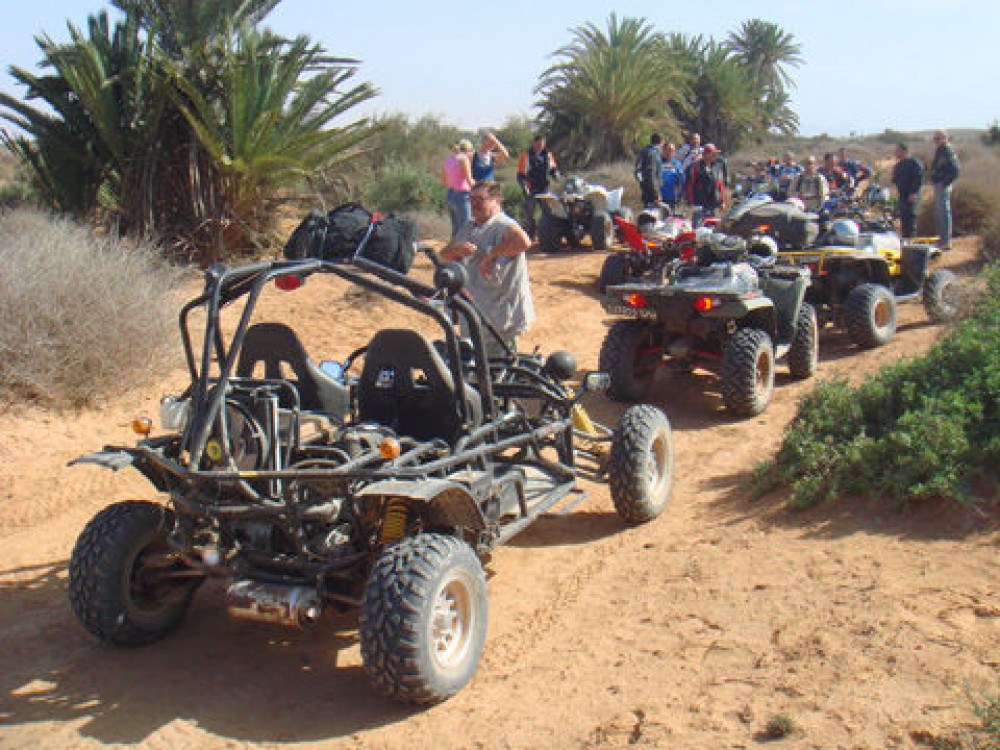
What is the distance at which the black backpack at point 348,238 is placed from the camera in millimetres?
5559

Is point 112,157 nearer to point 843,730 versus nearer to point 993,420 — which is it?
point 993,420

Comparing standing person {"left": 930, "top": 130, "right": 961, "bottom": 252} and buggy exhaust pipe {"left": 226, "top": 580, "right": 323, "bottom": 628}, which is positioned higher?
standing person {"left": 930, "top": 130, "right": 961, "bottom": 252}

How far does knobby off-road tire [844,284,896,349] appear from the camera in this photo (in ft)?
34.2

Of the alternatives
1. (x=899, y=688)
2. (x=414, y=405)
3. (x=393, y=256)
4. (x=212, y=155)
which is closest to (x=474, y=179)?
(x=212, y=155)

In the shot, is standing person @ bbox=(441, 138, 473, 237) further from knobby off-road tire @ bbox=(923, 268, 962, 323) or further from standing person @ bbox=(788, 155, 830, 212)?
knobby off-road tire @ bbox=(923, 268, 962, 323)

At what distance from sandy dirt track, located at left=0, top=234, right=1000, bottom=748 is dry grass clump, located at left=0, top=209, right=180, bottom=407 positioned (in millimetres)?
1619

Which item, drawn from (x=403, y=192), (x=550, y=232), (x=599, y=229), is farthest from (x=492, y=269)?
(x=403, y=192)

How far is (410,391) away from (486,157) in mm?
9450

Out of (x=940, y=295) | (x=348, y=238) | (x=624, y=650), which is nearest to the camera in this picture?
(x=624, y=650)

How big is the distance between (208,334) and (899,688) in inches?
121

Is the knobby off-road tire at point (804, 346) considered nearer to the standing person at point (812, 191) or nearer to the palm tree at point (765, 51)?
the standing person at point (812, 191)

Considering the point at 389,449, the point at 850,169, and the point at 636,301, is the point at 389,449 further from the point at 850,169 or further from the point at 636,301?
the point at 850,169

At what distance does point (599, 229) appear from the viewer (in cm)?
1639

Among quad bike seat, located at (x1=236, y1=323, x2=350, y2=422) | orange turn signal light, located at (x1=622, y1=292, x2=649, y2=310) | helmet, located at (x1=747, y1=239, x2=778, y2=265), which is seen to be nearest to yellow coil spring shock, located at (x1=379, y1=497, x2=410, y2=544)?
quad bike seat, located at (x1=236, y1=323, x2=350, y2=422)
